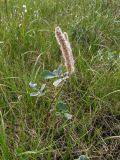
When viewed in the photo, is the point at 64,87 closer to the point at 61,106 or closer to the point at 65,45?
the point at 61,106

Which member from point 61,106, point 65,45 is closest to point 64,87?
point 61,106

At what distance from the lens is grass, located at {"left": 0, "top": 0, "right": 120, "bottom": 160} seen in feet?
4.62

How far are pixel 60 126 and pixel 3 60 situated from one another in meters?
0.54

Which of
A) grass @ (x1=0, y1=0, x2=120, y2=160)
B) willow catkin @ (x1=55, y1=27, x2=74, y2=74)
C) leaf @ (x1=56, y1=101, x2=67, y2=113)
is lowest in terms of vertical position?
grass @ (x1=0, y1=0, x2=120, y2=160)

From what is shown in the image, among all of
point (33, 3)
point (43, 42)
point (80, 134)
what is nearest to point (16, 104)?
point (80, 134)

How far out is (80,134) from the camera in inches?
58.4

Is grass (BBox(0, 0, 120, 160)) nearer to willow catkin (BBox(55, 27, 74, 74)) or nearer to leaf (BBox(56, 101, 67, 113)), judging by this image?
leaf (BBox(56, 101, 67, 113))

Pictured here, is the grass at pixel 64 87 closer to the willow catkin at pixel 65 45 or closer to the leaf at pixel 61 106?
the leaf at pixel 61 106

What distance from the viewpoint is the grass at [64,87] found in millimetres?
1408

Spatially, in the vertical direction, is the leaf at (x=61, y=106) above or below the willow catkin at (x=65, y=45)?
below

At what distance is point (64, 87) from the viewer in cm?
172

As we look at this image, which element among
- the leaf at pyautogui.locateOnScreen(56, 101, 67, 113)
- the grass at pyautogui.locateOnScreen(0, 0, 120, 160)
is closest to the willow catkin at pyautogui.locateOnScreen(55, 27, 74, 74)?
the leaf at pyautogui.locateOnScreen(56, 101, 67, 113)

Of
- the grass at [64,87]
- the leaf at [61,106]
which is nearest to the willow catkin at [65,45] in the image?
the leaf at [61,106]

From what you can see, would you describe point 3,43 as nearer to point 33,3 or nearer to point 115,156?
point 33,3
